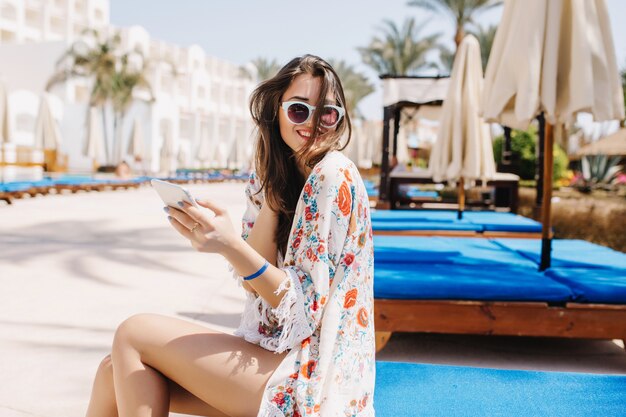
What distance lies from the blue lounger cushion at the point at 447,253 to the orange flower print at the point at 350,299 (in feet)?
9.15

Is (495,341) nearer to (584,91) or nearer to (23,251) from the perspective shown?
(584,91)

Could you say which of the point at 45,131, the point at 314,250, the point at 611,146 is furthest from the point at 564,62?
the point at 45,131

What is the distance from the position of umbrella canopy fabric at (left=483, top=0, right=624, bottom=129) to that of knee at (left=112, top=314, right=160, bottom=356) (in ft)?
10.2

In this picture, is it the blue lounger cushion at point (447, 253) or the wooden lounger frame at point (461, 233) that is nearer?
the blue lounger cushion at point (447, 253)

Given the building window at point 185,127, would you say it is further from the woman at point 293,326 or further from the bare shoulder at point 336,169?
the bare shoulder at point 336,169

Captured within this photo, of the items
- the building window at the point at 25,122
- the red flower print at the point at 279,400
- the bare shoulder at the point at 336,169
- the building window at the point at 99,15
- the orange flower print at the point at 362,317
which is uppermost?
the building window at the point at 99,15

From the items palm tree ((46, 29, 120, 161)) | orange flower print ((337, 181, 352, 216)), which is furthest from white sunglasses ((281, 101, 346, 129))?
palm tree ((46, 29, 120, 161))

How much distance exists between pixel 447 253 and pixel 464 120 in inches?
134

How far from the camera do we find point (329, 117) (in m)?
1.68

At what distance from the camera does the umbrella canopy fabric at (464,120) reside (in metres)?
7.39

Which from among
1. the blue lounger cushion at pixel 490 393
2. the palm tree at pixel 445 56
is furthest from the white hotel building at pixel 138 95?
the blue lounger cushion at pixel 490 393

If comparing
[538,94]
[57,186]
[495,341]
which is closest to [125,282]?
[495,341]

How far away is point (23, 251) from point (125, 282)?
231 centimetres

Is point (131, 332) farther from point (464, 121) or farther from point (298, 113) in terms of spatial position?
point (464, 121)
